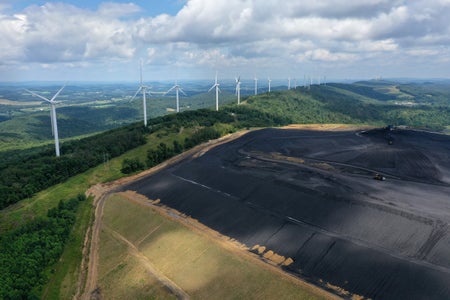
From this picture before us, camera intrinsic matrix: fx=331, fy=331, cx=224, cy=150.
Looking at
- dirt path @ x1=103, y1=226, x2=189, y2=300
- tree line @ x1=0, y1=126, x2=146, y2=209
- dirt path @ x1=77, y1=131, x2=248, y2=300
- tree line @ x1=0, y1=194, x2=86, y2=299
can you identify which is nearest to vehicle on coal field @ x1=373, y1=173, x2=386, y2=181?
dirt path @ x1=103, y1=226, x2=189, y2=300

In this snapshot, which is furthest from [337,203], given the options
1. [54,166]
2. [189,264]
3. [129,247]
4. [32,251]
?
[54,166]

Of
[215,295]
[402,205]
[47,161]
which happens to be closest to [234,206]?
[215,295]

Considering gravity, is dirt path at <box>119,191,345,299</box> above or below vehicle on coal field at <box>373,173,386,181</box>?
below

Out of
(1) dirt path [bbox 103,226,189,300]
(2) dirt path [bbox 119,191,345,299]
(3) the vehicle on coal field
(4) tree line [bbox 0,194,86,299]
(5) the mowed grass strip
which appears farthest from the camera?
(3) the vehicle on coal field

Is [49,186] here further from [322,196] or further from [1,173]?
[322,196]

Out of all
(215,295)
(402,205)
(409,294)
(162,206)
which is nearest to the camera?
(409,294)

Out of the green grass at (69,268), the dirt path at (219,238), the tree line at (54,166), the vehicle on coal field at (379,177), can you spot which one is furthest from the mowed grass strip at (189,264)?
the vehicle on coal field at (379,177)

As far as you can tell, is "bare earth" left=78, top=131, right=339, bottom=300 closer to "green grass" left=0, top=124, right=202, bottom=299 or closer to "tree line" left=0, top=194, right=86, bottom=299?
"green grass" left=0, top=124, right=202, bottom=299
